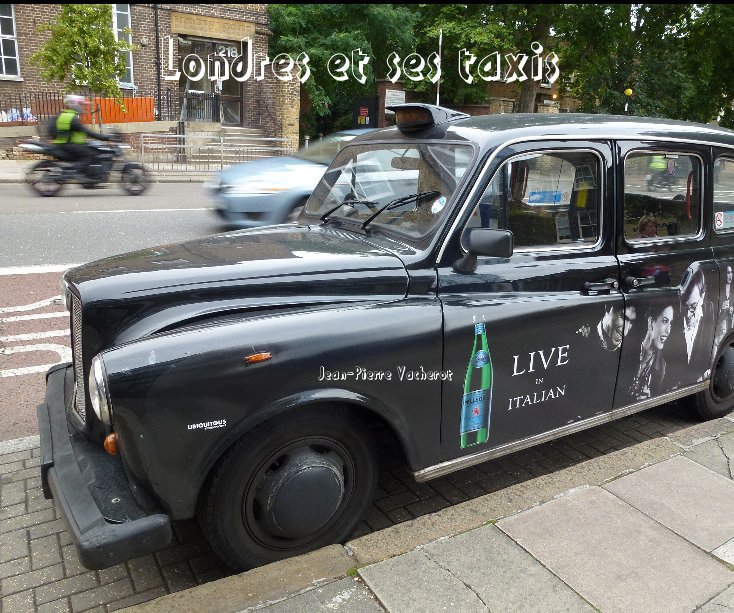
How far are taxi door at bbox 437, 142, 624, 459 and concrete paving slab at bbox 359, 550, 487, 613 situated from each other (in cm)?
57

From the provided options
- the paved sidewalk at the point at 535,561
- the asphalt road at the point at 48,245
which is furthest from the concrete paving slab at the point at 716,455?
the asphalt road at the point at 48,245

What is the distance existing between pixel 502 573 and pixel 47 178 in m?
13.4

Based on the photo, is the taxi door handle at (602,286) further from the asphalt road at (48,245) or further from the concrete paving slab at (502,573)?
the asphalt road at (48,245)

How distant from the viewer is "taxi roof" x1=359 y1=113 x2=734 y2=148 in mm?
3104

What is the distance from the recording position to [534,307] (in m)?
3.08

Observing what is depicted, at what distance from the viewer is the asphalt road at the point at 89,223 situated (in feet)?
27.6

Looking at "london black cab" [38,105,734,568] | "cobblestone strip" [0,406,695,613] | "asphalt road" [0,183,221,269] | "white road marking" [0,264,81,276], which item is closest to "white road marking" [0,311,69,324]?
"white road marking" [0,264,81,276]

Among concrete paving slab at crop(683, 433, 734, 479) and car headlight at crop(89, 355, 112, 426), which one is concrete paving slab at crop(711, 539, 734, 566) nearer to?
concrete paving slab at crop(683, 433, 734, 479)

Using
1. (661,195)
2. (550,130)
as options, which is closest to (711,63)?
(661,195)

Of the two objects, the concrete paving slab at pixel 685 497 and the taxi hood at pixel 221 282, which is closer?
the taxi hood at pixel 221 282

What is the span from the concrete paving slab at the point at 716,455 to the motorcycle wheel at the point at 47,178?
1303 centimetres

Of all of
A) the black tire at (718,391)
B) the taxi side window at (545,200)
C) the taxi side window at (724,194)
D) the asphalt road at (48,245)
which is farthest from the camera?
the asphalt road at (48,245)

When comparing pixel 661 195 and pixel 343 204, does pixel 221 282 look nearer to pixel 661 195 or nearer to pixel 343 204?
pixel 343 204

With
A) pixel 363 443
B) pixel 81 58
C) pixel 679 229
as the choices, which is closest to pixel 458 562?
pixel 363 443
